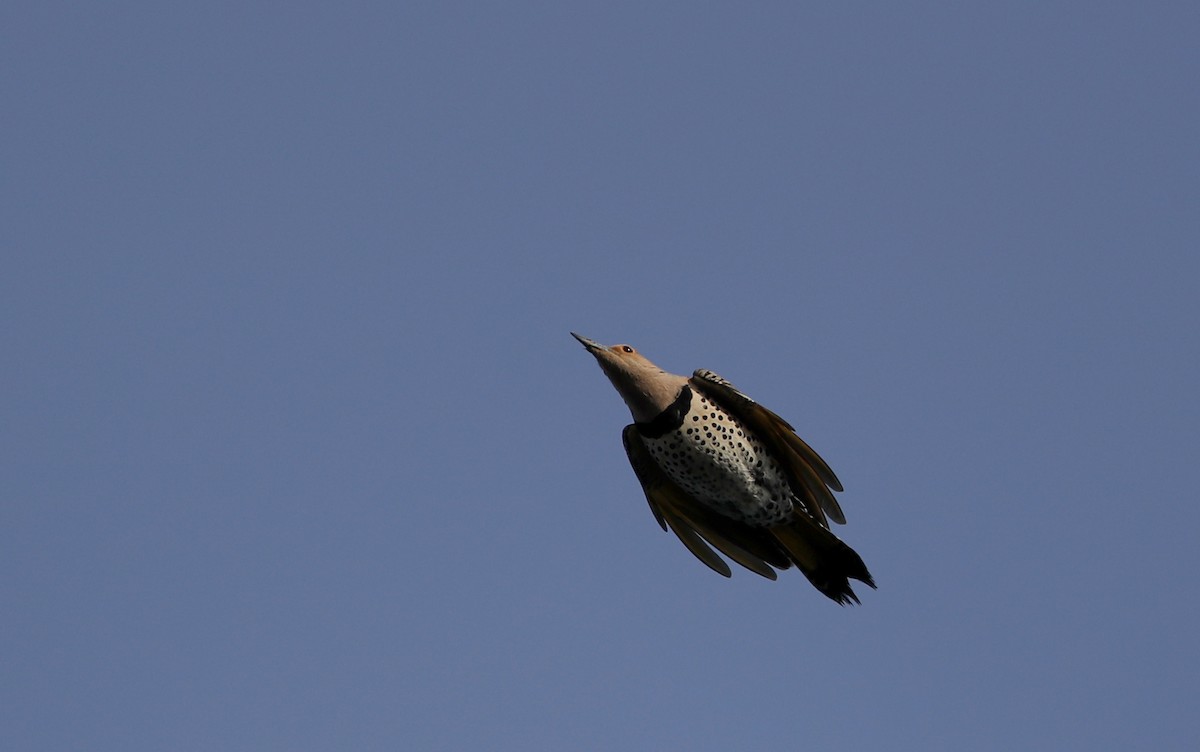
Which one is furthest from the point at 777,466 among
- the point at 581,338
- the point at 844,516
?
the point at 581,338

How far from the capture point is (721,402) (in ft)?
39.4

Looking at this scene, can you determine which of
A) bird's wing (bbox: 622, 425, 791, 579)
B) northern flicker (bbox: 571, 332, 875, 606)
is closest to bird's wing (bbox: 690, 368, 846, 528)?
northern flicker (bbox: 571, 332, 875, 606)

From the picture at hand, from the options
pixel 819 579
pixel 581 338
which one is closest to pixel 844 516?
pixel 819 579

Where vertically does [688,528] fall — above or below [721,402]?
below

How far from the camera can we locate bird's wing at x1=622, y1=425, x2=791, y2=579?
12258mm

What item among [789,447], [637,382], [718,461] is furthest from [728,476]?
[637,382]

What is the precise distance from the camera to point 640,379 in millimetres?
11648

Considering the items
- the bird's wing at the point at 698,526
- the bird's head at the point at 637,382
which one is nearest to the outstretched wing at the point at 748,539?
the bird's wing at the point at 698,526

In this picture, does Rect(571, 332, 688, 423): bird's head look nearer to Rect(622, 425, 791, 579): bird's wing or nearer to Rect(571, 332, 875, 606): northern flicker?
Rect(571, 332, 875, 606): northern flicker

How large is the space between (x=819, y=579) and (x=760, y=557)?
479mm

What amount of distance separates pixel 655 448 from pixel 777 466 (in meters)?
0.98

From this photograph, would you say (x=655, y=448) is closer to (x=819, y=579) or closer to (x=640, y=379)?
(x=640, y=379)

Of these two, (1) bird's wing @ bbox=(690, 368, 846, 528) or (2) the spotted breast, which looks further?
(1) bird's wing @ bbox=(690, 368, 846, 528)

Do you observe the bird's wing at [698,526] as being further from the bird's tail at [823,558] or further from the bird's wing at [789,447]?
the bird's wing at [789,447]
